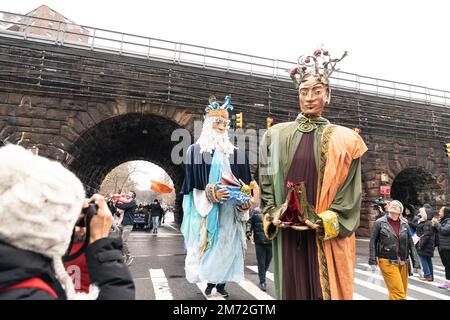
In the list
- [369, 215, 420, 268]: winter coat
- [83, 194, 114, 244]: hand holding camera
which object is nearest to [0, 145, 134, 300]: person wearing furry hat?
[83, 194, 114, 244]: hand holding camera

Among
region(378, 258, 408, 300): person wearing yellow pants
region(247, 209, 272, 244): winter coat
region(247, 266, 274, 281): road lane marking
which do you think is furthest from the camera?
region(247, 266, 274, 281): road lane marking

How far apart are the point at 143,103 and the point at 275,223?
1045cm

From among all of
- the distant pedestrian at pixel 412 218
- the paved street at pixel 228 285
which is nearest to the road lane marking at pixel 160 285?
the paved street at pixel 228 285

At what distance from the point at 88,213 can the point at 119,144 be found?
15128 millimetres

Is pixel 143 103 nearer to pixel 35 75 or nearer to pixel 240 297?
pixel 35 75

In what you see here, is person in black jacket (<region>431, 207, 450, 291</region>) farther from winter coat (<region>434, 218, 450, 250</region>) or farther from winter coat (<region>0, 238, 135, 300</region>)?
winter coat (<region>0, 238, 135, 300</region>)

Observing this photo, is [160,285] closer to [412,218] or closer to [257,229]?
[257,229]

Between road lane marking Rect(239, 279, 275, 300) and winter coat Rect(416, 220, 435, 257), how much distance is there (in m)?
4.09

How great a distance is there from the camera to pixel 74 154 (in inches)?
454

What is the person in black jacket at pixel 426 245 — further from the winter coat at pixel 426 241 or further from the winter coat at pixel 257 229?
the winter coat at pixel 257 229

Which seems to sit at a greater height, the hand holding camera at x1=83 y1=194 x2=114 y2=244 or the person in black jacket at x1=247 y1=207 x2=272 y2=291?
the hand holding camera at x1=83 y1=194 x2=114 y2=244

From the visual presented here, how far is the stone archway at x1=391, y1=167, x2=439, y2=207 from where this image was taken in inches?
622
